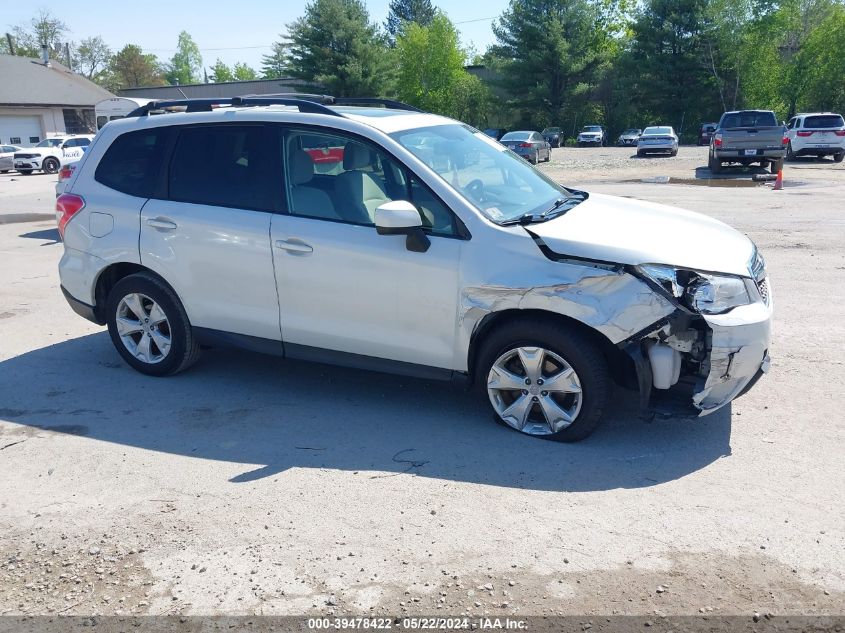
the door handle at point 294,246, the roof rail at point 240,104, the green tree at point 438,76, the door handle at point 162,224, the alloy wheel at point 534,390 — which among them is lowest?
the alloy wheel at point 534,390

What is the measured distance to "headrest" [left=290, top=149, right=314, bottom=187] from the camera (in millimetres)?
5102

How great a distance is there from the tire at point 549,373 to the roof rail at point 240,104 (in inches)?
77.0

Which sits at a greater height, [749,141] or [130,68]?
[130,68]

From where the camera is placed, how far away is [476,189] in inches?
191

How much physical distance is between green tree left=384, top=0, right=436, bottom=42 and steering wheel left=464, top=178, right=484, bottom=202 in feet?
375

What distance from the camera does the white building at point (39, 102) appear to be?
4972cm

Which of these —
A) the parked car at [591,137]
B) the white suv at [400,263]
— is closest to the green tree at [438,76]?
the parked car at [591,137]

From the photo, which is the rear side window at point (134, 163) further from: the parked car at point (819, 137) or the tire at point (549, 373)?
the parked car at point (819, 137)

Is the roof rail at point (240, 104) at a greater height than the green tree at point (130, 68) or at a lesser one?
lesser

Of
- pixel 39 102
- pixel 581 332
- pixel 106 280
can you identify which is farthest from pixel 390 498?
pixel 39 102

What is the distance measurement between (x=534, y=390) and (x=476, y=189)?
1.35 meters

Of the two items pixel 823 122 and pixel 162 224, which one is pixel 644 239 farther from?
pixel 823 122

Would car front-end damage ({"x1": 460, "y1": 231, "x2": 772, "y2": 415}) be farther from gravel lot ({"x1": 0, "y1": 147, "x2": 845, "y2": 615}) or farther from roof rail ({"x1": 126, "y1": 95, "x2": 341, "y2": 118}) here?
roof rail ({"x1": 126, "y1": 95, "x2": 341, "y2": 118})

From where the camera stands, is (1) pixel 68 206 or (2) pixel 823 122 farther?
(2) pixel 823 122
